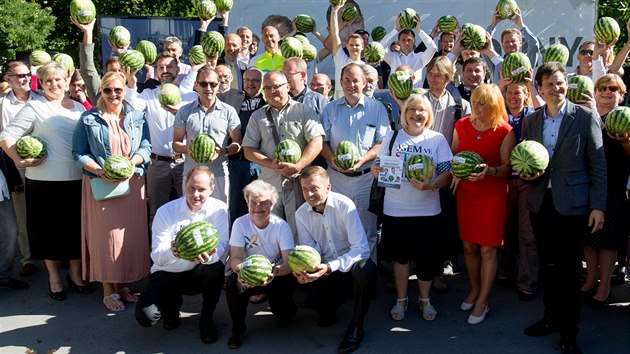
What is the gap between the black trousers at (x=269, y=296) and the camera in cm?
523

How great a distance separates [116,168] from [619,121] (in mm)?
4440

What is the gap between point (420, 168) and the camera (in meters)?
5.35

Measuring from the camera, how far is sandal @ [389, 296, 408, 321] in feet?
18.7

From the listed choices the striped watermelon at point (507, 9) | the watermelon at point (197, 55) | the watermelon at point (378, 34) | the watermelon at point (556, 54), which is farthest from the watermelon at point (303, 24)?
the watermelon at point (556, 54)

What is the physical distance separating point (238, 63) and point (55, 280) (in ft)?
12.3

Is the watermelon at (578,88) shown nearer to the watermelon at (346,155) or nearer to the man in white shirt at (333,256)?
the watermelon at (346,155)

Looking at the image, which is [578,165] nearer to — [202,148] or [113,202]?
[202,148]

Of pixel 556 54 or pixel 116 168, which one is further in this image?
pixel 556 54

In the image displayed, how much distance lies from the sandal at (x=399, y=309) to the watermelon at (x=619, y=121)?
236 cm

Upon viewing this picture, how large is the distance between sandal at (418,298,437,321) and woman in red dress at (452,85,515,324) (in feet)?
1.08

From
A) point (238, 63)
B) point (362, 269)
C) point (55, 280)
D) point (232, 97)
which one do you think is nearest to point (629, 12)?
point (238, 63)

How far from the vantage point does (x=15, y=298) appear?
640 cm

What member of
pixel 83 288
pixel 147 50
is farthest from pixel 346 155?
pixel 147 50

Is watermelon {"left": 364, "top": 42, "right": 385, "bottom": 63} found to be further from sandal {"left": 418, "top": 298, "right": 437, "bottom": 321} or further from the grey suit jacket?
sandal {"left": 418, "top": 298, "right": 437, "bottom": 321}
